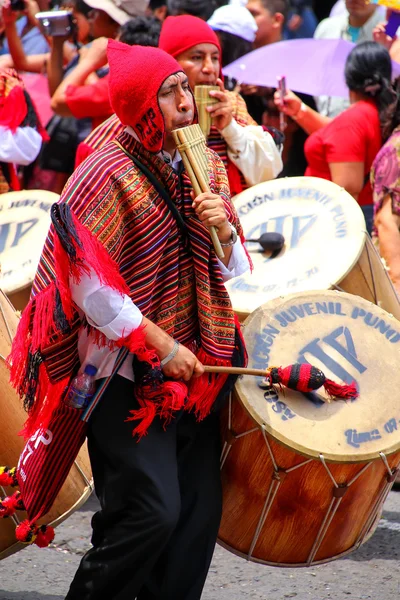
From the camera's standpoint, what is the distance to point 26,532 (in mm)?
3111

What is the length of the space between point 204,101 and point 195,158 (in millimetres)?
1402

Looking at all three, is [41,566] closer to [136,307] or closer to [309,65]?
[136,307]

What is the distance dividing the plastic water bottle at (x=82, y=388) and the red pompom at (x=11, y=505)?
487 millimetres

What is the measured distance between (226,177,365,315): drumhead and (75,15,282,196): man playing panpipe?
138mm

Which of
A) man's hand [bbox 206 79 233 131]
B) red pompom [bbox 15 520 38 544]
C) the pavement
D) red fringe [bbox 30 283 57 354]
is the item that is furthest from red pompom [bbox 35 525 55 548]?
man's hand [bbox 206 79 233 131]

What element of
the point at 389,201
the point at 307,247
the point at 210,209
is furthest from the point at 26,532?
the point at 389,201

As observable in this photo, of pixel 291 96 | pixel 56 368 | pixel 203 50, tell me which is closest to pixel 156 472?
pixel 56 368

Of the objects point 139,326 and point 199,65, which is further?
point 199,65

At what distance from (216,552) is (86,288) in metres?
1.79

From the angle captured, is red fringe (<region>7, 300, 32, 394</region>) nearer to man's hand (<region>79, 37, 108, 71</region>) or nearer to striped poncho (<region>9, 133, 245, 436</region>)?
striped poncho (<region>9, 133, 245, 436</region>)

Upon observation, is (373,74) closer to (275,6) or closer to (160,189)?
(275,6)

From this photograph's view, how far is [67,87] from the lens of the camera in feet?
20.2

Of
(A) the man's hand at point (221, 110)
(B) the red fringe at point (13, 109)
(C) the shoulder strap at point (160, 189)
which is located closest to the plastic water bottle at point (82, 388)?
(C) the shoulder strap at point (160, 189)

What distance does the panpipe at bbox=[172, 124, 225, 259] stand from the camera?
281 centimetres
